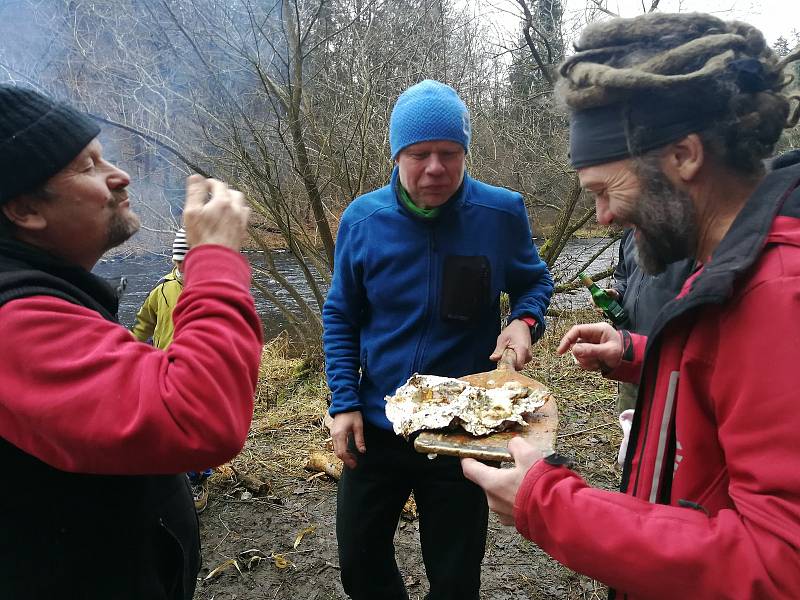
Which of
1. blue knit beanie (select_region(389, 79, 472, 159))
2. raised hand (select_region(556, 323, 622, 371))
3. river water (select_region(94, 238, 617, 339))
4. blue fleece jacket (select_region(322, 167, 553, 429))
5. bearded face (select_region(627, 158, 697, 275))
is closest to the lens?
bearded face (select_region(627, 158, 697, 275))

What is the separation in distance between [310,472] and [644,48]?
156 inches

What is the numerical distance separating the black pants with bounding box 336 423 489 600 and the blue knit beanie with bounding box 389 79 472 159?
1223 millimetres

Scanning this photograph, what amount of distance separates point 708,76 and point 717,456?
2.55ft

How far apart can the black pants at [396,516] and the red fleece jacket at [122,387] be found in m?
1.06

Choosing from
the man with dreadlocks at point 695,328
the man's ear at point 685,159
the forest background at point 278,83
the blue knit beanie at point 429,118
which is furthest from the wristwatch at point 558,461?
the forest background at point 278,83

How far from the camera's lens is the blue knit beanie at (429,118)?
199 centimetres

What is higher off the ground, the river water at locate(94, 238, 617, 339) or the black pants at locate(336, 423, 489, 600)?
the black pants at locate(336, 423, 489, 600)

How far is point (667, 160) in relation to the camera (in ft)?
3.68

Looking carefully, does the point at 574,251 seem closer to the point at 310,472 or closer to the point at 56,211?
the point at 310,472

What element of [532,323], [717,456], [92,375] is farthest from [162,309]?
[717,456]

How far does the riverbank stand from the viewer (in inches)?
116

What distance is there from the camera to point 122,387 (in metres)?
1.04

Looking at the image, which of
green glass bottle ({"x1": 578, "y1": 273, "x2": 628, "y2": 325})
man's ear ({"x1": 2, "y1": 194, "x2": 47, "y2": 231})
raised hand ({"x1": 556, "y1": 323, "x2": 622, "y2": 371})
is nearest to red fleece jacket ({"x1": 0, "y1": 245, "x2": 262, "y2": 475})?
man's ear ({"x1": 2, "y1": 194, "x2": 47, "y2": 231})

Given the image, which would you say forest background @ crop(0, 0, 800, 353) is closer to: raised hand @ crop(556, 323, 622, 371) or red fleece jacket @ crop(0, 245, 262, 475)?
raised hand @ crop(556, 323, 622, 371)
